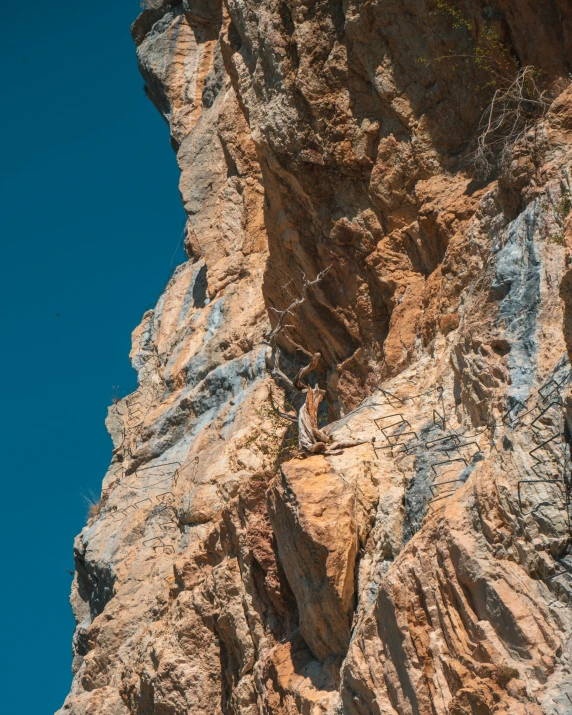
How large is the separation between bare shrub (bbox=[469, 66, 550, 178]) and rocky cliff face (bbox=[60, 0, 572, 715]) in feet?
0.16

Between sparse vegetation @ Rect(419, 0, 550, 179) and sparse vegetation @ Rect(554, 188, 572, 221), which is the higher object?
sparse vegetation @ Rect(419, 0, 550, 179)

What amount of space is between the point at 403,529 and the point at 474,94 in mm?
6427

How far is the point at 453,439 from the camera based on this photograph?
1104cm

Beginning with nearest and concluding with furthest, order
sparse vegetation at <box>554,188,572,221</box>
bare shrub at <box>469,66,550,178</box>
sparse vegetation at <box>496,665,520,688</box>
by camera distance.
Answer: sparse vegetation at <box>496,665,520,688</box> → sparse vegetation at <box>554,188,572,221</box> → bare shrub at <box>469,66,550,178</box>

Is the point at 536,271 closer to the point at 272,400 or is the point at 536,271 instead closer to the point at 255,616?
the point at 255,616

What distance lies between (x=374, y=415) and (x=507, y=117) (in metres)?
4.26

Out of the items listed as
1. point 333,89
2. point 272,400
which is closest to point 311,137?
point 333,89

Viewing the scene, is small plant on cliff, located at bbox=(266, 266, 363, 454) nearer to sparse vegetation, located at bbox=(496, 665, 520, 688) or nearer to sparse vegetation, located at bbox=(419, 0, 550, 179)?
sparse vegetation, located at bbox=(419, 0, 550, 179)

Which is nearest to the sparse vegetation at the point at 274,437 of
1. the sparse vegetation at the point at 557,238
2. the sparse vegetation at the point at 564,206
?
the sparse vegetation at the point at 557,238

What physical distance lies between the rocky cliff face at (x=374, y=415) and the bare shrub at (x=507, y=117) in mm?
49

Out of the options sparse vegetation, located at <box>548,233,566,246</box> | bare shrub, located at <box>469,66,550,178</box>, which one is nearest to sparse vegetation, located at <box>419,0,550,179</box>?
bare shrub, located at <box>469,66,550,178</box>

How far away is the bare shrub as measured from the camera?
40.2ft

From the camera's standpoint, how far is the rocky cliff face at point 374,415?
8766 mm

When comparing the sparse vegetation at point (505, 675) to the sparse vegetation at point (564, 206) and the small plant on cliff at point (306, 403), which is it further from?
the small plant on cliff at point (306, 403)
